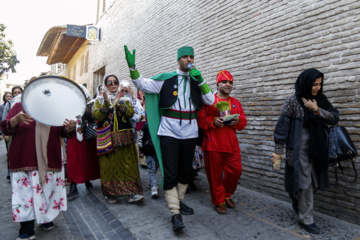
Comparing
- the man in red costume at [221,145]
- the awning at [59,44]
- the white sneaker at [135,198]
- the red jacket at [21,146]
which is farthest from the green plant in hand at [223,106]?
the awning at [59,44]

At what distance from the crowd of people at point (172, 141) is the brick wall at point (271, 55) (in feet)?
1.69

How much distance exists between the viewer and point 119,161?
3869 millimetres

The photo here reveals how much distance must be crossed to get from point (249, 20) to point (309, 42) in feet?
4.19

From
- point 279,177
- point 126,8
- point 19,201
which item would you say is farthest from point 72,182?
point 126,8

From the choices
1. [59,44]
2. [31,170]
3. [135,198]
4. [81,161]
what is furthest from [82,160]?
[59,44]

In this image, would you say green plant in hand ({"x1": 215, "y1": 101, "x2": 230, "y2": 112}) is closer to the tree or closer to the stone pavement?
the stone pavement

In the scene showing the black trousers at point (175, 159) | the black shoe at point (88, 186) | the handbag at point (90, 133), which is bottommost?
the black shoe at point (88, 186)

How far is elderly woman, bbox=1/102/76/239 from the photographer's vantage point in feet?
8.63

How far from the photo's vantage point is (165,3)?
23.9 feet

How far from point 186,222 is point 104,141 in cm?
167

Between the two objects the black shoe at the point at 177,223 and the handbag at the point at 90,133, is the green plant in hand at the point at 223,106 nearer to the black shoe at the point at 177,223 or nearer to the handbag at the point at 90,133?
the black shoe at the point at 177,223

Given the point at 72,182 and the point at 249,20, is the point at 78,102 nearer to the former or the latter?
the point at 72,182

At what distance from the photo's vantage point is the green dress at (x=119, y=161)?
3.81 m

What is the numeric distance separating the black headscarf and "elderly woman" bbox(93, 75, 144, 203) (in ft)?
7.56
